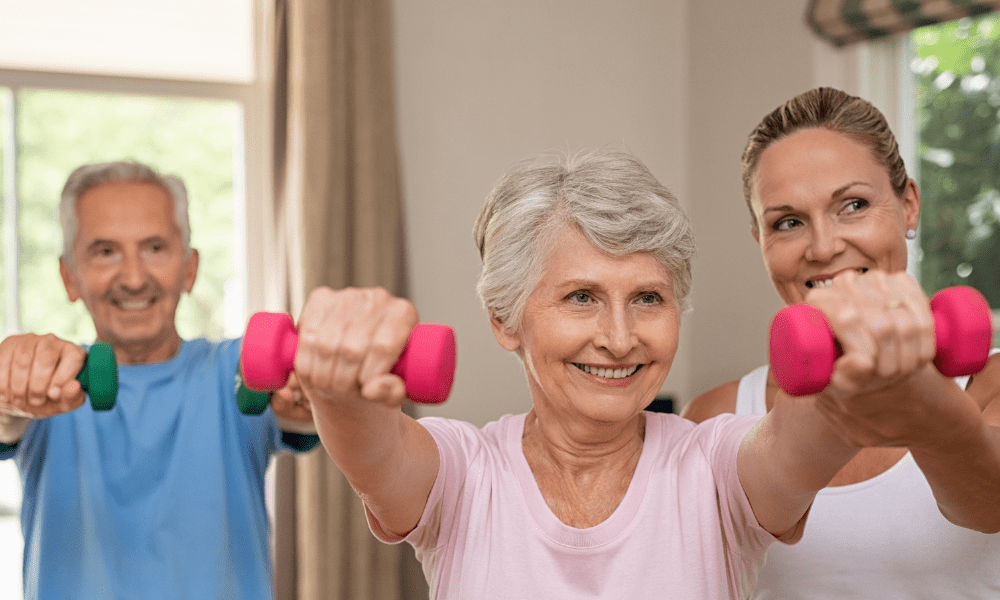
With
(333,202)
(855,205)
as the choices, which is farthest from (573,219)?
(333,202)

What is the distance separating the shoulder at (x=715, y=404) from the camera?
5.47 ft

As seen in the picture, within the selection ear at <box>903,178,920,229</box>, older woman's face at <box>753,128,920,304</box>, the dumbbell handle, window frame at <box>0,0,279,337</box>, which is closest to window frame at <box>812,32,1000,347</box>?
ear at <box>903,178,920,229</box>

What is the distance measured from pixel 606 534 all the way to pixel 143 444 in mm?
933

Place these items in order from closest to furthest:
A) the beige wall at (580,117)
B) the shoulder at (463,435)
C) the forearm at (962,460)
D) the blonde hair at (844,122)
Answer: the forearm at (962,460)
the shoulder at (463,435)
the blonde hair at (844,122)
the beige wall at (580,117)

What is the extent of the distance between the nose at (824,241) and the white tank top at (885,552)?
283 millimetres

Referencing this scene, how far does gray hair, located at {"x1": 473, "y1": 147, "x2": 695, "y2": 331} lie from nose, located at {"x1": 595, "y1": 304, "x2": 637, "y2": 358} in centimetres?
8

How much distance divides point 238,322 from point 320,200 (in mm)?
642

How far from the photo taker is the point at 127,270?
168 centimetres

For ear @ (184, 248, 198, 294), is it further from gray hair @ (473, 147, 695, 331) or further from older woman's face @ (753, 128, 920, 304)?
older woman's face @ (753, 128, 920, 304)

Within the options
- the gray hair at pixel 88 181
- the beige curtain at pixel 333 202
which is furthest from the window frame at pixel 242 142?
the gray hair at pixel 88 181

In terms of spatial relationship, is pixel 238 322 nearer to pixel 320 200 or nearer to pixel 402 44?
pixel 320 200

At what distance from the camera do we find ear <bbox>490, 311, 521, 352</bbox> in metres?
1.28

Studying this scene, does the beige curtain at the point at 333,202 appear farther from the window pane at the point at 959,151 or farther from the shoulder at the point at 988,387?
the shoulder at the point at 988,387

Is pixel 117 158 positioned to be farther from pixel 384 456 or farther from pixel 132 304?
pixel 384 456
